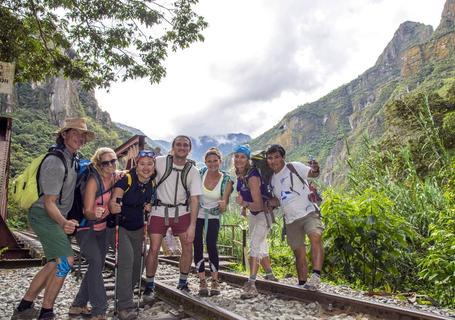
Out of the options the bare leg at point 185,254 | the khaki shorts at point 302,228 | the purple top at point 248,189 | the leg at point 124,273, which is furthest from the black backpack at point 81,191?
the khaki shorts at point 302,228

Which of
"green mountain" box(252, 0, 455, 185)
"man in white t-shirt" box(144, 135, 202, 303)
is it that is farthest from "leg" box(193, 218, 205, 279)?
"green mountain" box(252, 0, 455, 185)

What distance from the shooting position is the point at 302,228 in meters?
4.65

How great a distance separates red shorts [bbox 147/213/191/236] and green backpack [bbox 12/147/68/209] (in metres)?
1.19

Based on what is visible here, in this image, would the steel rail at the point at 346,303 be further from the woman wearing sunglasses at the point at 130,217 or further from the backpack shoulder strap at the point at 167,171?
the backpack shoulder strap at the point at 167,171

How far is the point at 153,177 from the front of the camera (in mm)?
4129

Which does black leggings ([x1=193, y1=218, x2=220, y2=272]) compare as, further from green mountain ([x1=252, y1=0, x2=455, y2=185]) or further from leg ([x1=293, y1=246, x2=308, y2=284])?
green mountain ([x1=252, y1=0, x2=455, y2=185])

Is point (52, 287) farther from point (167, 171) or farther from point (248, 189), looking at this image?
point (248, 189)

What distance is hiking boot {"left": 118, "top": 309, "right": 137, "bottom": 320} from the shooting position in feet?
11.3

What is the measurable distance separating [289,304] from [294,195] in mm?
1219

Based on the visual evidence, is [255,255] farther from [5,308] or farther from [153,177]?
[5,308]

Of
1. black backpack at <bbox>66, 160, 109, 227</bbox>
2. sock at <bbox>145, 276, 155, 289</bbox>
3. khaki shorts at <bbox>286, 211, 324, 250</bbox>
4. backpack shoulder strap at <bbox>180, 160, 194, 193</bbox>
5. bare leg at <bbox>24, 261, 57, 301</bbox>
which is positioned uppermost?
backpack shoulder strap at <bbox>180, 160, 194, 193</bbox>

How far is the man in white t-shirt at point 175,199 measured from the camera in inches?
167

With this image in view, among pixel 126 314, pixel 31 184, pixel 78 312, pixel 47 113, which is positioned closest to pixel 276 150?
pixel 126 314

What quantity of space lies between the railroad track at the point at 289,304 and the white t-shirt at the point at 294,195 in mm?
856
